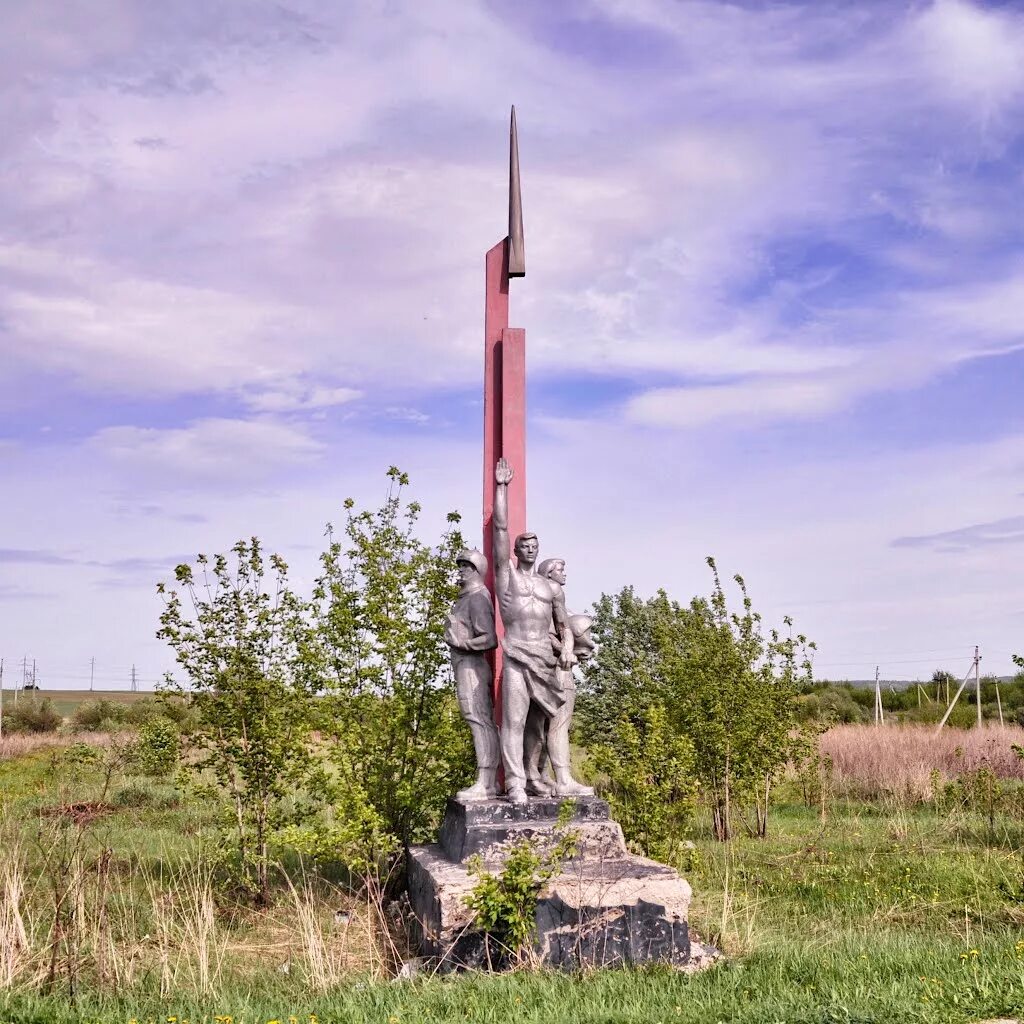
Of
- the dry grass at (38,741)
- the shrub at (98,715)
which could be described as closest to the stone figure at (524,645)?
the dry grass at (38,741)

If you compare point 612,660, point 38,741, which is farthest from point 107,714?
point 612,660

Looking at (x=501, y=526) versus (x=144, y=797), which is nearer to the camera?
(x=501, y=526)

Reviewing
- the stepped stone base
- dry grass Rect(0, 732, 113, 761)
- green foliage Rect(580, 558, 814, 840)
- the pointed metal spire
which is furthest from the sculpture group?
dry grass Rect(0, 732, 113, 761)

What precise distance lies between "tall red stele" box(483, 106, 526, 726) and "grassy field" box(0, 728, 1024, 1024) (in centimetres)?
236

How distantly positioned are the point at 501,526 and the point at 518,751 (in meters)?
1.62

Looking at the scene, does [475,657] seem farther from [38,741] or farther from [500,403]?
[38,741]

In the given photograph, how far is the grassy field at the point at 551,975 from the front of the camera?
5.45 meters

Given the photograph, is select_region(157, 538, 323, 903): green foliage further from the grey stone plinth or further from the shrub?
the shrub

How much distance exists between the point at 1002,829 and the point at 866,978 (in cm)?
756

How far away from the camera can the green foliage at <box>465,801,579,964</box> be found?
6344mm

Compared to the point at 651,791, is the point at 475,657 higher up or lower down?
higher up

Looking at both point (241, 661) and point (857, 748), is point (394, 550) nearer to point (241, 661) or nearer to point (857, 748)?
point (241, 661)

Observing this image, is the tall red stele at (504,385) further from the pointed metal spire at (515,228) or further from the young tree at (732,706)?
the young tree at (732,706)

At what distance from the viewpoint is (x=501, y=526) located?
7.98 meters
